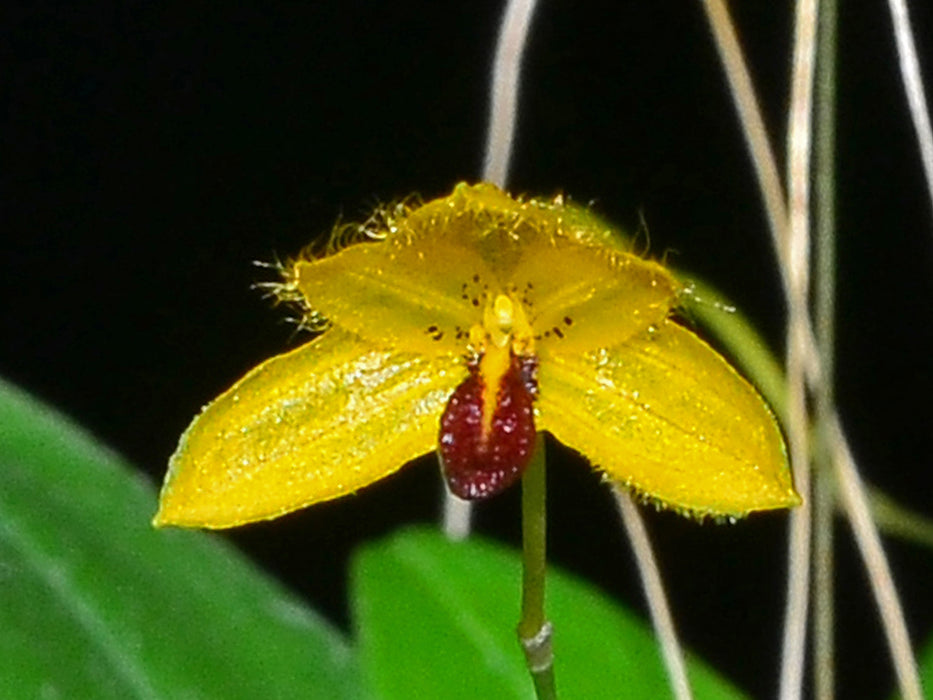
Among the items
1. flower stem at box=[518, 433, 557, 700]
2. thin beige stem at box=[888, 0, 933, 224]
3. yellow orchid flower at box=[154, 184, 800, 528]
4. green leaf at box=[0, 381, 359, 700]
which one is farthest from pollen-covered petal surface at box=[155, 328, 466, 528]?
thin beige stem at box=[888, 0, 933, 224]

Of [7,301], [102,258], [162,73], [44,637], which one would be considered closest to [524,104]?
[162,73]

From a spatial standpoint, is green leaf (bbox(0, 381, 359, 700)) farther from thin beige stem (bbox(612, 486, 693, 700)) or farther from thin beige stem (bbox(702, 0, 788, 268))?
thin beige stem (bbox(702, 0, 788, 268))

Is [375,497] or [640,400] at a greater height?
[640,400]

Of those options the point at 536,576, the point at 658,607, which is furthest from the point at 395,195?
the point at 536,576

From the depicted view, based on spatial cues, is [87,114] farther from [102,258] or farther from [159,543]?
[159,543]

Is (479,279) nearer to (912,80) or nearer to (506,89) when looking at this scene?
(506,89)

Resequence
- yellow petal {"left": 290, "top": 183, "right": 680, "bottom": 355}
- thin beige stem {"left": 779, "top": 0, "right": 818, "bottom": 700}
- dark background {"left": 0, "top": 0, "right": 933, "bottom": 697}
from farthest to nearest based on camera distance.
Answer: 1. dark background {"left": 0, "top": 0, "right": 933, "bottom": 697}
2. thin beige stem {"left": 779, "top": 0, "right": 818, "bottom": 700}
3. yellow petal {"left": 290, "top": 183, "right": 680, "bottom": 355}
